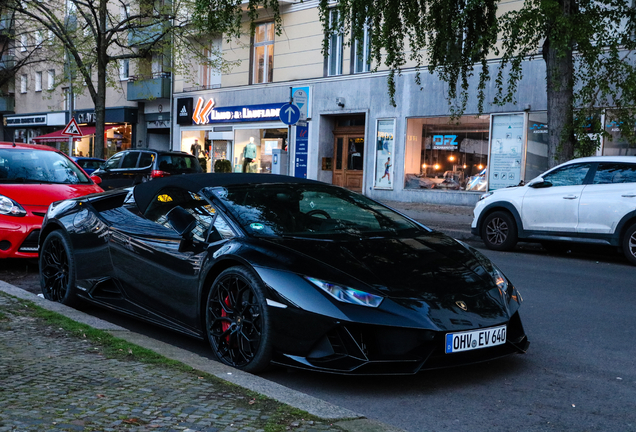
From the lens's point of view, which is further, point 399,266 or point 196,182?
point 196,182

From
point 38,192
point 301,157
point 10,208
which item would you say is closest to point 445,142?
point 301,157

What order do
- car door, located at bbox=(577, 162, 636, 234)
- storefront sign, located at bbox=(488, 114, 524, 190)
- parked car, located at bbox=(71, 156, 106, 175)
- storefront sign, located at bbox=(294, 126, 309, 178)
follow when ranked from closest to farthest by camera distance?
car door, located at bbox=(577, 162, 636, 234)
storefront sign, located at bbox=(488, 114, 524, 190)
parked car, located at bbox=(71, 156, 106, 175)
storefront sign, located at bbox=(294, 126, 309, 178)

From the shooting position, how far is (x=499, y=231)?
12.4 meters

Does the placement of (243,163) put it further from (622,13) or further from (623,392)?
(623,392)

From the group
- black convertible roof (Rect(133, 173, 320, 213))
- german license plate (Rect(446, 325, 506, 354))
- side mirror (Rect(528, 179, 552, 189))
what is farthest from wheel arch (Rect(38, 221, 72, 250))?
side mirror (Rect(528, 179, 552, 189))

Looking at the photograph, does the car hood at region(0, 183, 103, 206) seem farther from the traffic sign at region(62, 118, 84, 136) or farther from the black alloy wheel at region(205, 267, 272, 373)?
the traffic sign at region(62, 118, 84, 136)

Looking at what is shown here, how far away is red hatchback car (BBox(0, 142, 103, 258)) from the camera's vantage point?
8086mm

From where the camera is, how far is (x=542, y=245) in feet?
44.3

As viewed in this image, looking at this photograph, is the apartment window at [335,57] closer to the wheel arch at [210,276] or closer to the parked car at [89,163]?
the parked car at [89,163]

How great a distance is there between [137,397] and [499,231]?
9.84m

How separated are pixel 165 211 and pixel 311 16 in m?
21.6

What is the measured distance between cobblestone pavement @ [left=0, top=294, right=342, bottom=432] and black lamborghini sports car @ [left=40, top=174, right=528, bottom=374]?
0.60m

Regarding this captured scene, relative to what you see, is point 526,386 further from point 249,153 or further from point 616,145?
point 249,153

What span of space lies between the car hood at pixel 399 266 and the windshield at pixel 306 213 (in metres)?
0.23
